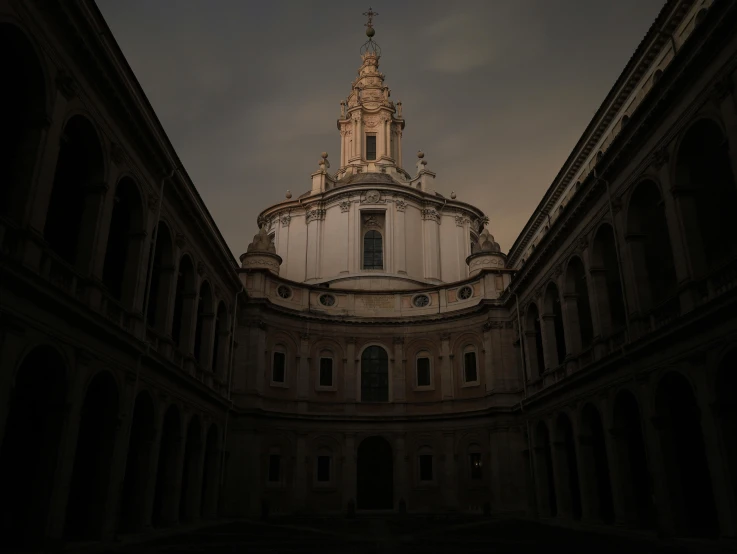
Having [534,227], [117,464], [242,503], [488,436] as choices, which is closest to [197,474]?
[242,503]

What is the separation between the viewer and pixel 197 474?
90.7 feet

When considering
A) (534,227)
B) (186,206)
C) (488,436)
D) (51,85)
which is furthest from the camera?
(534,227)

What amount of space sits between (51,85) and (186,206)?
10.3 metres

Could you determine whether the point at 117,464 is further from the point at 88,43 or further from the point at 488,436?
the point at 488,436

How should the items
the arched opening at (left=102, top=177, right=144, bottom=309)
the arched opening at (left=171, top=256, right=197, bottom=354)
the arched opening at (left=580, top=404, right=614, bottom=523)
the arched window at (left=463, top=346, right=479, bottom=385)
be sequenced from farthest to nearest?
1. the arched window at (left=463, top=346, right=479, bottom=385)
2. the arched opening at (left=171, top=256, right=197, bottom=354)
3. the arched opening at (left=580, top=404, right=614, bottom=523)
4. the arched opening at (left=102, top=177, right=144, bottom=309)

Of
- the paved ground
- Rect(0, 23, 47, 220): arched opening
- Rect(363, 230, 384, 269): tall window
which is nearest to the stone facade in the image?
Rect(0, 23, 47, 220): arched opening

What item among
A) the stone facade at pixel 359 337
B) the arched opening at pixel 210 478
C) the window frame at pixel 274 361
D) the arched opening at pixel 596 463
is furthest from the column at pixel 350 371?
the arched opening at pixel 596 463

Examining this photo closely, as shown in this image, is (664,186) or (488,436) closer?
(664,186)

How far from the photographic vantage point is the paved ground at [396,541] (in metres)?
16.8

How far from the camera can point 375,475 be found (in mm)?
38938

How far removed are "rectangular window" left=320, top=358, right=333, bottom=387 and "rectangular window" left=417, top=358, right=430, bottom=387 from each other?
5.55 m

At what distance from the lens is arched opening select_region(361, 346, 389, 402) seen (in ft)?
133

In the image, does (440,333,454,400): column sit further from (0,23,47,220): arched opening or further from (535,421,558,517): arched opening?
(0,23,47,220): arched opening

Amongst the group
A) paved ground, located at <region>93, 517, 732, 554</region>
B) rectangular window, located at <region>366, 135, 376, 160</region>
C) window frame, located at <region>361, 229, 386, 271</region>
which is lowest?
paved ground, located at <region>93, 517, 732, 554</region>
